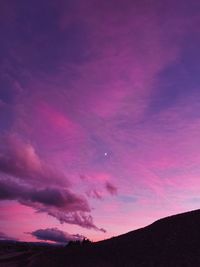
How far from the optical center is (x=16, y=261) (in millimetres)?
58562

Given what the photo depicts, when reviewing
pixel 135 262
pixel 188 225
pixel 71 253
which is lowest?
pixel 135 262

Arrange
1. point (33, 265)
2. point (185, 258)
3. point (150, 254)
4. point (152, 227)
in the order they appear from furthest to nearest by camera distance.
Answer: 1. point (152, 227)
2. point (33, 265)
3. point (150, 254)
4. point (185, 258)

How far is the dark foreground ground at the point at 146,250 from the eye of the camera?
146ft

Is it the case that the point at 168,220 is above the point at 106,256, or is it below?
above

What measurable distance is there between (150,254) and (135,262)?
3.08 m

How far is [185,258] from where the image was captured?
43656mm

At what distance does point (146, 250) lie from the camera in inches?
1941

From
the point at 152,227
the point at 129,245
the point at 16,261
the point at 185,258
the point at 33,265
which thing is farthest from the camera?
the point at 152,227

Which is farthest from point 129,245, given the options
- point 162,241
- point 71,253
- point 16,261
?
point 16,261

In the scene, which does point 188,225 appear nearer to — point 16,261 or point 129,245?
point 129,245

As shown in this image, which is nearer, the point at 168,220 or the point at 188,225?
the point at 188,225

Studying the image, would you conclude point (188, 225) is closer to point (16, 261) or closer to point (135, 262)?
point (135, 262)

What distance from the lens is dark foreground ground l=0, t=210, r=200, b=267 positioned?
146 ft

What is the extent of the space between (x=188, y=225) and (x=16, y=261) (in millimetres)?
28014
